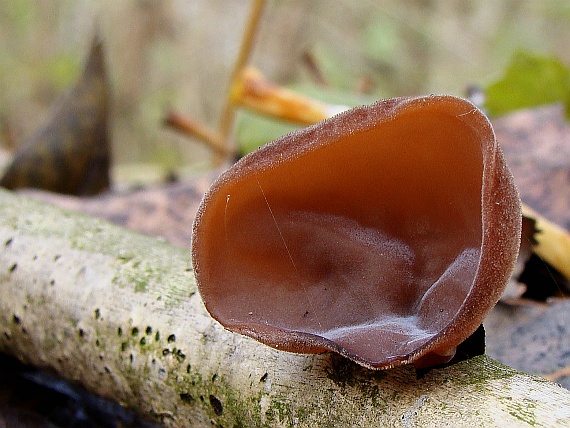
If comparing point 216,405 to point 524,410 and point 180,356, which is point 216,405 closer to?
point 180,356

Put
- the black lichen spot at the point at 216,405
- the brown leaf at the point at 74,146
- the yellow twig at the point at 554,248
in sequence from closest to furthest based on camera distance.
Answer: the black lichen spot at the point at 216,405
the yellow twig at the point at 554,248
the brown leaf at the point at 74,146

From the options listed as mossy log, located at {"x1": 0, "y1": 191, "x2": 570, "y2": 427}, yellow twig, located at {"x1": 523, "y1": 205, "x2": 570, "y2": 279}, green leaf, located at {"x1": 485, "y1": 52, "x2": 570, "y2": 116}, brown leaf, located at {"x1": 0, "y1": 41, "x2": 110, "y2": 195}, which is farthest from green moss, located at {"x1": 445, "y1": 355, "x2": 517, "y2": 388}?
green leaf, located at {"x1": 485, "y1": 52, "x2": 570, "y2": 116}

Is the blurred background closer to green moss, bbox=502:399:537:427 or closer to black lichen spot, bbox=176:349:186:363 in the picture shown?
black lichen spot, bbox=176:349:186:363

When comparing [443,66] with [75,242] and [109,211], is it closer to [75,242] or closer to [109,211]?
[109,211]

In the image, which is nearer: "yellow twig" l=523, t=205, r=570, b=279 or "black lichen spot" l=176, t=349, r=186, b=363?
"black lichen spot" l=176, t=349, r=186, b=363

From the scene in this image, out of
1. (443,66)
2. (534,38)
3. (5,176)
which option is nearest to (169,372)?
(5,176)

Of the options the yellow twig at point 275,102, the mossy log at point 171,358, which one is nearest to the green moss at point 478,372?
the mossy log at point 171,358

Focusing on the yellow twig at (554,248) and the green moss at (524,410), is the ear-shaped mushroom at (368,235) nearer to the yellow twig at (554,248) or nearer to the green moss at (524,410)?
the green moss at (524,410)
